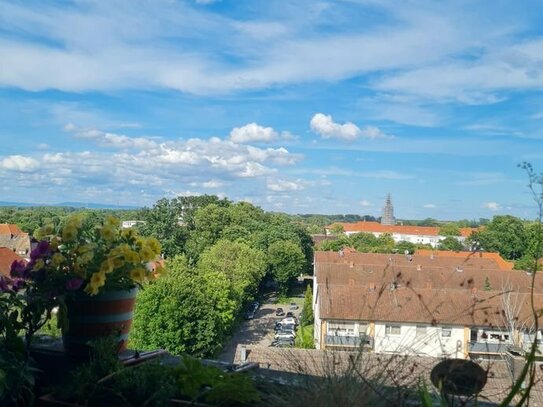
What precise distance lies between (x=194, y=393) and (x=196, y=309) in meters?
16.0

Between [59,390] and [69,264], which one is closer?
[59,390]

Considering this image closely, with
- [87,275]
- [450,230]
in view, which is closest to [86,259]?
[87,275]

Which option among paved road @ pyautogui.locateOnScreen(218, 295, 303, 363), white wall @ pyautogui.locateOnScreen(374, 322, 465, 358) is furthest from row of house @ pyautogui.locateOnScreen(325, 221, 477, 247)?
white wall @ pyautogui.locateOnScreen(374, 322, 465, 358)

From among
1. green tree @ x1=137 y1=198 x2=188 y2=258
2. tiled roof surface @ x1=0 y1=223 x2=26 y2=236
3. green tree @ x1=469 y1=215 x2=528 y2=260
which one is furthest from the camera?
tiled roof surface @ x1=0 y1=223 x2=26 y2=236

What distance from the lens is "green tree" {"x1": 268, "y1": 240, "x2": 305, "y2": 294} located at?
32.5 metres

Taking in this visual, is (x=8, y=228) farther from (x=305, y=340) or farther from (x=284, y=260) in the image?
(x=305, y=340)

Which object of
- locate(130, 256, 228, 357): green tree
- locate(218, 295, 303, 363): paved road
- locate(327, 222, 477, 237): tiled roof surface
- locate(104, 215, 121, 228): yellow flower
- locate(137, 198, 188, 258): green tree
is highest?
locate(104, 215, 121, 228): yellow flower

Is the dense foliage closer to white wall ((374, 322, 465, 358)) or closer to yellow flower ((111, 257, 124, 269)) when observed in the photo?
yellow flower ((111, 257, 124, 269))

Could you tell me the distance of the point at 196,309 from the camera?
16922 mm

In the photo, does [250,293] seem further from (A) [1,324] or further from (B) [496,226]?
(A) [1,324]

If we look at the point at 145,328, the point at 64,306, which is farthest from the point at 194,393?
the point at 145,328

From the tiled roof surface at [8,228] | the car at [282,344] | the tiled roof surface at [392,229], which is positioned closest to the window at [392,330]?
the car at [282,344]

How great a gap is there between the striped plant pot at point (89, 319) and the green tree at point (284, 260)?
30792 millimetres

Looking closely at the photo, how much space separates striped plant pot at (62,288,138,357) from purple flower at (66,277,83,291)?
0.07 metres
